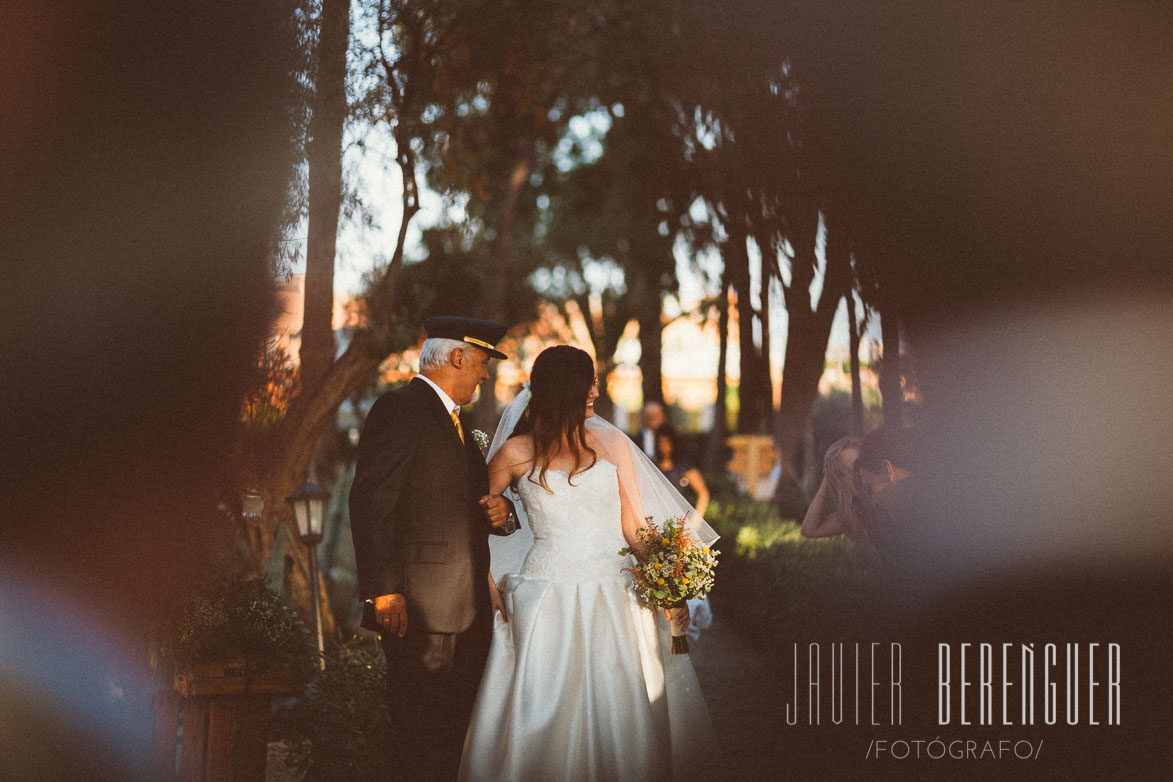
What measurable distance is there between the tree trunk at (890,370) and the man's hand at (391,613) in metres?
2.80

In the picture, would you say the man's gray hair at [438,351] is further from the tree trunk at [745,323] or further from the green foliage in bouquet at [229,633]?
the tree trunk at [745,323]

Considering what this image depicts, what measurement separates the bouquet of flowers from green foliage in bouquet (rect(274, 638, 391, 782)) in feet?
5.18

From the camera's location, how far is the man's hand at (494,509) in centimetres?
488

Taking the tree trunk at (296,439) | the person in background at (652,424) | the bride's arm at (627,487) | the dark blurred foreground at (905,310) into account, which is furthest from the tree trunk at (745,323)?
the bride's arm at (627,487)

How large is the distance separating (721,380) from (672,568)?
18.1 metres

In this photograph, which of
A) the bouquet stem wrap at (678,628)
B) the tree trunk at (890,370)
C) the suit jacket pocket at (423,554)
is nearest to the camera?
the suit jacket pocket at (423,554)

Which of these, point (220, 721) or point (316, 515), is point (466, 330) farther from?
point (316, 515)

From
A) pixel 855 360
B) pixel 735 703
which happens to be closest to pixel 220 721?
pixel 855 360

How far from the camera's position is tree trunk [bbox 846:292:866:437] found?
629 centimetres

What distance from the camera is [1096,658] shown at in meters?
5.04

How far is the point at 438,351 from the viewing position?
497cm

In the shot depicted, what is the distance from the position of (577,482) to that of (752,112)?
10.8 ft

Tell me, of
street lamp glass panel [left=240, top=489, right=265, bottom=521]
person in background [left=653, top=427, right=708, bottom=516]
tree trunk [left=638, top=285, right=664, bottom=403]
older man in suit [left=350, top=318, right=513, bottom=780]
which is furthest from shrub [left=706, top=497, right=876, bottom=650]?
tree trunk [left=638, top=285, right=664, bottom=403]

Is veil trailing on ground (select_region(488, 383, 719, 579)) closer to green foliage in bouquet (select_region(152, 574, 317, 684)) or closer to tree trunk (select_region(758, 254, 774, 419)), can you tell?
green foliage in bouquet (select_region(152, 574, 317, 684))
